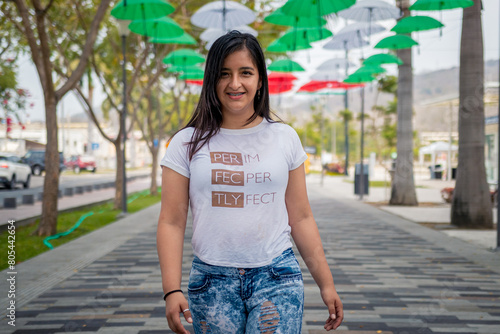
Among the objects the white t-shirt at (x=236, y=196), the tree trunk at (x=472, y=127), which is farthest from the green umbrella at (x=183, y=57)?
the white t-shirt at (x=236, y=196)

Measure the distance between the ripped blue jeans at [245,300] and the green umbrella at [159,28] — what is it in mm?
11309

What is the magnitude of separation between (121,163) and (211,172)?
1420cm

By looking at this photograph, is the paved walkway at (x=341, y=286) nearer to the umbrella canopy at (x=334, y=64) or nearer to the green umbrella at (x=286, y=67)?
the green umbrella at (x=286, y=67)

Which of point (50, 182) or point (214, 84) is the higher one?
point (214, 84)

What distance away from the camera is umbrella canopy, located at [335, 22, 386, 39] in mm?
13898

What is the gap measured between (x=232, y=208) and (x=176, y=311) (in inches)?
16.2

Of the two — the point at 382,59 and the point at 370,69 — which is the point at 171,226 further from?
the point at 370,69

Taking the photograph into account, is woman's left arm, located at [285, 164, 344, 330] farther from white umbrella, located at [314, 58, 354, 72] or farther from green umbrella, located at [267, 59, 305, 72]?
white umbrella, located at [314, 58, 354, 72]

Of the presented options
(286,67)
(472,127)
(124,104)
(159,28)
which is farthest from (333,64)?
(472,127)

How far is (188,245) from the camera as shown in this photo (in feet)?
31.2

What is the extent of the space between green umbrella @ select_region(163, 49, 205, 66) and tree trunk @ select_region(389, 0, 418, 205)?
588 centimetres

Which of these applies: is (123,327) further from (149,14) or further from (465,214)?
(465,214)

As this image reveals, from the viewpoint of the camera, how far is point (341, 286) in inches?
246

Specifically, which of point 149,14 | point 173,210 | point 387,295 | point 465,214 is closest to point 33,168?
point 149,14
